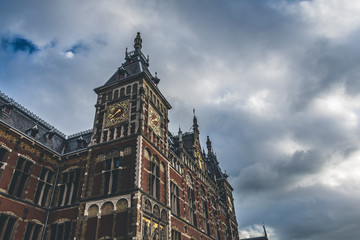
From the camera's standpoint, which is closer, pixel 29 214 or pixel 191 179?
pixel 29 214

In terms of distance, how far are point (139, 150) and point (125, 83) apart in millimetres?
9646

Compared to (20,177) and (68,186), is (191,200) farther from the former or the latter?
(20,177)

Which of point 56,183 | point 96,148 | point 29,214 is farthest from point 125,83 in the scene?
point 29,214

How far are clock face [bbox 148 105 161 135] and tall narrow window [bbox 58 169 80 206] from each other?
30.8 feet

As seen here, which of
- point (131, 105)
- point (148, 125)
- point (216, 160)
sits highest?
point (216, 160)

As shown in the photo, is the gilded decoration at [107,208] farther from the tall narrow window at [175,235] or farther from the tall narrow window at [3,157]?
the tall narrow window at [3,157]

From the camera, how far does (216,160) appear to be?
199ft

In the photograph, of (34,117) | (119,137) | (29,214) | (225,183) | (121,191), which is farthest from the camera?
(225,183)

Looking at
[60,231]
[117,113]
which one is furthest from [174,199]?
[60,231]

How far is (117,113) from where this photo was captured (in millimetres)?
29031

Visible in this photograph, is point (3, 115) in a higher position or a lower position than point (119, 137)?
higher

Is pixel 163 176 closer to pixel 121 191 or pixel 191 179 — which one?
pixel 121 191

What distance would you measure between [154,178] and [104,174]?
4.85 m

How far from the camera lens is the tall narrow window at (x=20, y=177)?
2442cm
